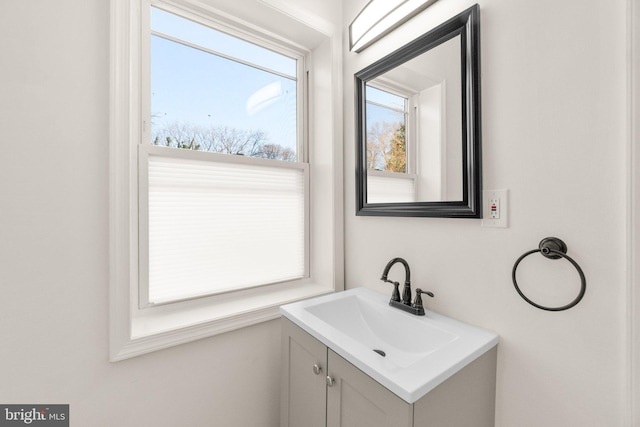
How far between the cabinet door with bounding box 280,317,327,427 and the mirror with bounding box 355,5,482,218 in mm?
671

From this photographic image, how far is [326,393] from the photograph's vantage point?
89cm

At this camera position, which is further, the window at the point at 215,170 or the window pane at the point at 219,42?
the window pane at the point at 219,42

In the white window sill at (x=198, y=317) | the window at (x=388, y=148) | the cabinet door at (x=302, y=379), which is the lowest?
the cabinet door at (x=302, y=379)

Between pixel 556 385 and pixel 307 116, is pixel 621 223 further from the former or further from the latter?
pixel 307 116

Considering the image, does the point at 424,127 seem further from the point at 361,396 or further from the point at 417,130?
the point at 361,396

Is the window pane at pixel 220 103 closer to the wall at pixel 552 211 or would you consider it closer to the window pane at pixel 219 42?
the window pane at pixel 219 42

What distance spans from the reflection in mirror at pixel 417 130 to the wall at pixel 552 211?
0.36ft

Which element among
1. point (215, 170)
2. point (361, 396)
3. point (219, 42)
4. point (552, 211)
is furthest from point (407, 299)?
point (219, 42)

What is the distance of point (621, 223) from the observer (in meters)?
0.66

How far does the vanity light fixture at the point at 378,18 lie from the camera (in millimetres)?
1137

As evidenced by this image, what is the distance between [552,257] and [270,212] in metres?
1.23

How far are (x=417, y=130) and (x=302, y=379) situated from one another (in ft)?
3.73

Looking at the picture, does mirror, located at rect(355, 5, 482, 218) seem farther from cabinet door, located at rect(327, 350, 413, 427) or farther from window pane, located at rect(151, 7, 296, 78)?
cabinet door, located at rect(327, 350, 413, 427)

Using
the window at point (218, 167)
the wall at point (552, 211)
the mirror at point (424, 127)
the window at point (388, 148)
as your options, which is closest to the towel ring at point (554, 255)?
the wall at point (552, 211)
